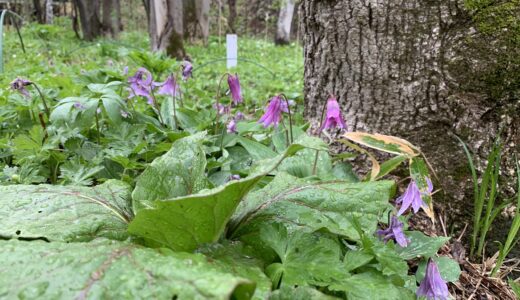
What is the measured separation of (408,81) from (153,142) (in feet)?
3.65

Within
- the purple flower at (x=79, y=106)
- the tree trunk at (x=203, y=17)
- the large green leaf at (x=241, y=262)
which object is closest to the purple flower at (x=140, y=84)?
the purple flower at (x=79, y=106)

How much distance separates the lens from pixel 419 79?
1.84m

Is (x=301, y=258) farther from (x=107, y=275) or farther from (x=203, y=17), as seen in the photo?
(x=203, y=17)

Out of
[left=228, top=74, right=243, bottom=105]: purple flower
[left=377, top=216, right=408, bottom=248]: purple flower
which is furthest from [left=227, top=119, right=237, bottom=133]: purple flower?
[left=377, top=216, right=408, bottom=248]: purple flower

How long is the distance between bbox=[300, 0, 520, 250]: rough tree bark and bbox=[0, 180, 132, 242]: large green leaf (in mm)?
1087

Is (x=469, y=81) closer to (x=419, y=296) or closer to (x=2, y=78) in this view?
(x=419, y=296)

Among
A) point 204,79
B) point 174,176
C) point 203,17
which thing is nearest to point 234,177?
point 174,176

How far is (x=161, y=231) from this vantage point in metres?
1.09

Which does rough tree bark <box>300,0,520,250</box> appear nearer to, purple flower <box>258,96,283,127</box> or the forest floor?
the forest floor

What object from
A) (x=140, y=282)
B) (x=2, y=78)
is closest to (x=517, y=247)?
(x=140, y=282)

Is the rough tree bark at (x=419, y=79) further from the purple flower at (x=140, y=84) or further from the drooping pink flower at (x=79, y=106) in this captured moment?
the drooping pink flower at (x=79, y=106)

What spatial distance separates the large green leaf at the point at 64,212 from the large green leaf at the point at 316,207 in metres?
0.32

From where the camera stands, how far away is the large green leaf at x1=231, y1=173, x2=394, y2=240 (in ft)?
3.98

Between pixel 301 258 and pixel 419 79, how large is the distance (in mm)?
1049
